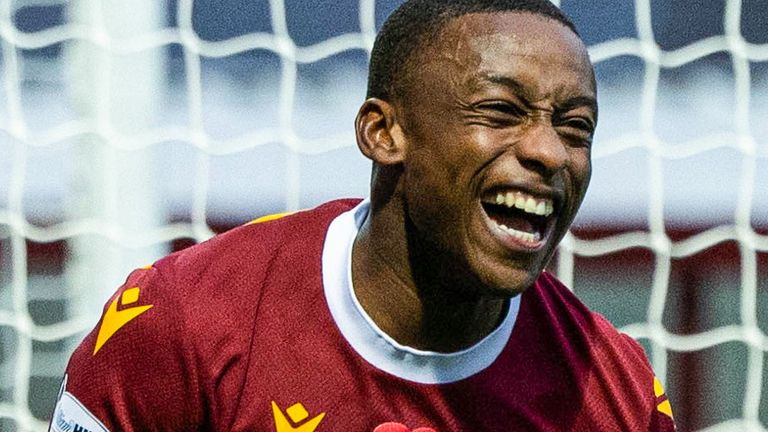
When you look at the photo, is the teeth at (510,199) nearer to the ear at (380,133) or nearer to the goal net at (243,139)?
the ear at (380,133)

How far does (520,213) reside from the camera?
5.74ft

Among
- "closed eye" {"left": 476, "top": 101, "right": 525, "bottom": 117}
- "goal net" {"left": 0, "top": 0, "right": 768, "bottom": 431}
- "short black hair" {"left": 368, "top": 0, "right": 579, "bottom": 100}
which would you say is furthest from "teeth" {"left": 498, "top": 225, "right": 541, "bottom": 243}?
"goal net" {"left": 0, "top": 0, "right": 768, "bottom": 431}

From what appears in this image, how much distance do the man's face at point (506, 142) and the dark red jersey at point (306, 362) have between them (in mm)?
163

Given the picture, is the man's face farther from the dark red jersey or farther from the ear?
the dark red jersey

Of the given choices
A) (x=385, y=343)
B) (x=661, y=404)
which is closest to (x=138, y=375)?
(x=385, y=343)

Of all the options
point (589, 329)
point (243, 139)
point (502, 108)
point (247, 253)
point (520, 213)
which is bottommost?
point (243, 139)

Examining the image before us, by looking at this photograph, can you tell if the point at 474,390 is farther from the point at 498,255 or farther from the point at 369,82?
the point at 369,82

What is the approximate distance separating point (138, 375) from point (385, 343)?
1.00 feet

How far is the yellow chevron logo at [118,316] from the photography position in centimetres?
179

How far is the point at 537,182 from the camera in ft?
5.62

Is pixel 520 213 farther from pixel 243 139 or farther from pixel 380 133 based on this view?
pixel 243 139

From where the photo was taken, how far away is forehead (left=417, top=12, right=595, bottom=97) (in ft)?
5.72

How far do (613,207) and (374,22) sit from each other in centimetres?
104

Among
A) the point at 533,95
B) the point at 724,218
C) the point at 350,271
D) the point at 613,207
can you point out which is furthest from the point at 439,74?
the point at 724,218
